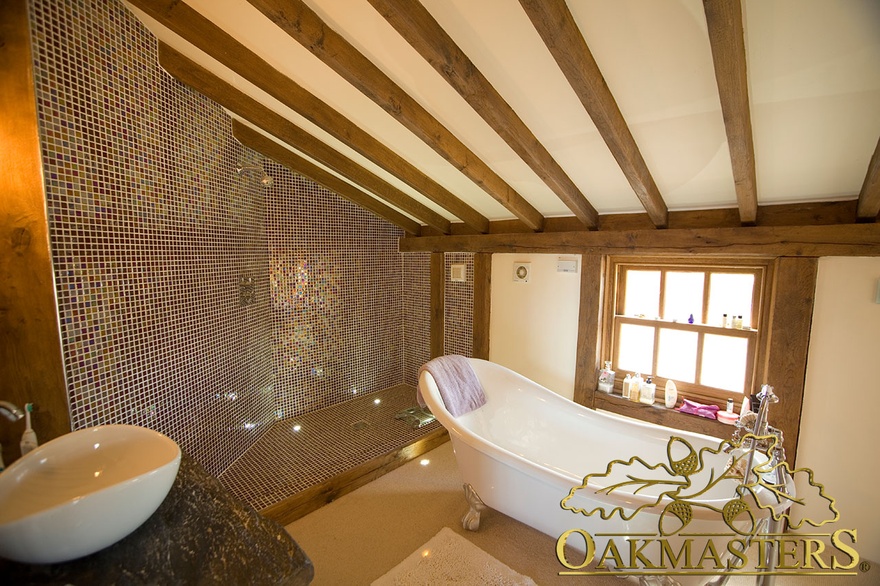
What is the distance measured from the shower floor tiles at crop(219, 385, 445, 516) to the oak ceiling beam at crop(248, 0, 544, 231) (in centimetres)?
219

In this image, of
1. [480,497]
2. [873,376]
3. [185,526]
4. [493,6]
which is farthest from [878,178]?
[185,526]

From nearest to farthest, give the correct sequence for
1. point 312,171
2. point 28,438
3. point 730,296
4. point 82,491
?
point 82,491 → point 28,438 → point 730,296 → point 312,171

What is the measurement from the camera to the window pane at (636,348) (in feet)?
9.47

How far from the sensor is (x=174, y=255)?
2229 mm

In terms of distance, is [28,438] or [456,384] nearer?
[28,438]

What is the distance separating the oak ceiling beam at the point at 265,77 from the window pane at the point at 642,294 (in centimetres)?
191

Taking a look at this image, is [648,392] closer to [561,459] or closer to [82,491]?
[561,459]

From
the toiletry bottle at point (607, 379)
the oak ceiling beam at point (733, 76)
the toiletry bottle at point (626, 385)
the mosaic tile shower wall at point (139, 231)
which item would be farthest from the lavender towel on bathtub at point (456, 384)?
the oak ceiling beam at point (733, 76)

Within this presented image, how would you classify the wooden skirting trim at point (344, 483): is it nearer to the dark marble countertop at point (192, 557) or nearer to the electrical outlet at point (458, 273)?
the dark marble countertop at point (192, 557)

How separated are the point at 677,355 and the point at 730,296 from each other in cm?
55

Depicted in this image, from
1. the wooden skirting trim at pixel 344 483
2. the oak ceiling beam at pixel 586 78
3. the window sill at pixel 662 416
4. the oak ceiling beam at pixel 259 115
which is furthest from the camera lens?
the window sill at pixel 662 416

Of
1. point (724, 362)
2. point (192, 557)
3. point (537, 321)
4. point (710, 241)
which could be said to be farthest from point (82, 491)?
point (724, 362)

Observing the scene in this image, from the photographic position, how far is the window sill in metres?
2.45


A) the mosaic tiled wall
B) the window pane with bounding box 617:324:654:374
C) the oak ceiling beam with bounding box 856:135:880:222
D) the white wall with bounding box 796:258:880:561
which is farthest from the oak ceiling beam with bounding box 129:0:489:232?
the white wall with bounding box 796:258:880:561
